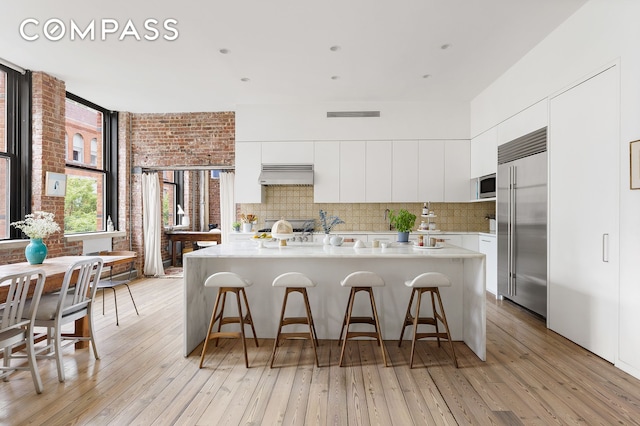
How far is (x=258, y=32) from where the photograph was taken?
12.2ft

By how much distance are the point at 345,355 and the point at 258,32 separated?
3230mm

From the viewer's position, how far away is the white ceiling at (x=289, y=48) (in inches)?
129

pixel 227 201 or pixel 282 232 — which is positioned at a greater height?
pixel 227 201

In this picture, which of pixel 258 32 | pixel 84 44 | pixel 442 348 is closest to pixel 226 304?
pixel 442 348

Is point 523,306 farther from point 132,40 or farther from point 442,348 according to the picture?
point 132,40

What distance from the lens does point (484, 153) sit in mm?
5480

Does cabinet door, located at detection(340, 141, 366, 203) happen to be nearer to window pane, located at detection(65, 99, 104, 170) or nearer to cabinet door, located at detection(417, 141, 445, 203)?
cabinet door, located at detection(417, 141, 445, 203)

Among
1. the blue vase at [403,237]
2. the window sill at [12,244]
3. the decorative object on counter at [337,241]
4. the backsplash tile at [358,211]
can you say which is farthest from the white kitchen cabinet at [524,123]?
the window sill at [12,244]

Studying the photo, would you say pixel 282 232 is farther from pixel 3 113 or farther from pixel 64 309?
pixel 3 113

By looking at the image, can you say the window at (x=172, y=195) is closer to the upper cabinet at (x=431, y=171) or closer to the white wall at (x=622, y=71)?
the upper cabinet at (x=431, y=171)

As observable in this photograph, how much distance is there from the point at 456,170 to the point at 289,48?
347cm

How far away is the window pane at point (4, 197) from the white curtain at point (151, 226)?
90.5 inches

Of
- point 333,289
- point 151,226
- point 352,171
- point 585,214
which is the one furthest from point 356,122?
point 151,226

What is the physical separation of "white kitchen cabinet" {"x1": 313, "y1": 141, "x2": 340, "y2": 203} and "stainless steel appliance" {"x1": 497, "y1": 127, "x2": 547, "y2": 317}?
2464 mm
